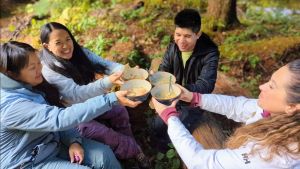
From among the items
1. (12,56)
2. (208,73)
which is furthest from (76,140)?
(208,73)

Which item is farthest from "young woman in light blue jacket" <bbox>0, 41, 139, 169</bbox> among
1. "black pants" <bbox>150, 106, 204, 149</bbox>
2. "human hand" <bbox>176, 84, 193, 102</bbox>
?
"black pants" <bbox>150, 106, 204, 149</bbox>

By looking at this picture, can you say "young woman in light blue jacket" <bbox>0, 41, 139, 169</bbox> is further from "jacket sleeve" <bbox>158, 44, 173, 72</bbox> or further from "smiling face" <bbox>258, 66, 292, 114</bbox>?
"jacket sleeve" <bbox>158, 44, 173, 72</bbox>

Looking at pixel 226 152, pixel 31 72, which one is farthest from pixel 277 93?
pixel 31 72

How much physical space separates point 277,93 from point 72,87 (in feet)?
6.45

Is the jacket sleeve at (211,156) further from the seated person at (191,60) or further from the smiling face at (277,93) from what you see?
the seated person at (191,60)

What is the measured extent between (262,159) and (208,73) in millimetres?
1537

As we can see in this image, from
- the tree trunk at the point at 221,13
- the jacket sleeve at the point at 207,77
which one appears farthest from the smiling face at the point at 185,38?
the tree trunk at the point at 221,13

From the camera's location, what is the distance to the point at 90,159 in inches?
119

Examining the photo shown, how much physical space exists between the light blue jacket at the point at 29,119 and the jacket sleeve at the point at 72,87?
1.69 feet

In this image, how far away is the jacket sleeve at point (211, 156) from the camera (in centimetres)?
211

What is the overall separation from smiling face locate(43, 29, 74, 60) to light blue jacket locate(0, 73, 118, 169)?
2.12 ft

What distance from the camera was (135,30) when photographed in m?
5.83

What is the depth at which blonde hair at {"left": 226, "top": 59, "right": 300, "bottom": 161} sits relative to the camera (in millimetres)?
2092

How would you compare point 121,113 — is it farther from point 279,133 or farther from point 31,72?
point 279,133
